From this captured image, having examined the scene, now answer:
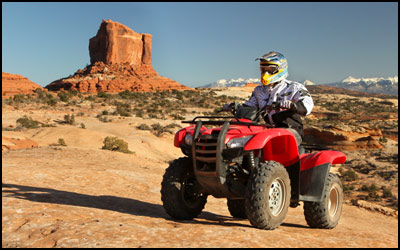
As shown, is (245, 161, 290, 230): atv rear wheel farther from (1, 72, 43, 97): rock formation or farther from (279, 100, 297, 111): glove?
(1, 72, 43, 97): rock formation

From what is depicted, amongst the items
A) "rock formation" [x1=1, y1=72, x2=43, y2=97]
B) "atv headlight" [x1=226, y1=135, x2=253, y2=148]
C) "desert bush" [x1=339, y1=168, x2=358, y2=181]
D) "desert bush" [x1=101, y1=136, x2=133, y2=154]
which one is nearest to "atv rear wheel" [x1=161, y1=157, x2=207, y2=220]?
"atv headlight" [x1=226, y1=135, x2=253, y2=148]

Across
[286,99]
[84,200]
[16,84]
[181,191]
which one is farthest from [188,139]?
[16,84]

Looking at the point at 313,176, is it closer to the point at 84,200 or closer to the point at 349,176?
the point at 84,200

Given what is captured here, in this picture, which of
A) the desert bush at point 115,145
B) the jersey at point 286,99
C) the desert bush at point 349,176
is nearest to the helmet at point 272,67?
the jersey at point 286,99

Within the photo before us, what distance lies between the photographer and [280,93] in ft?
19.2

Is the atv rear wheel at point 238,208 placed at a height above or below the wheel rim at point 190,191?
below

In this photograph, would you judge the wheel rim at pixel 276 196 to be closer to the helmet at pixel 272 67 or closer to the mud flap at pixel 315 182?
the mud flap at pixel 315 182

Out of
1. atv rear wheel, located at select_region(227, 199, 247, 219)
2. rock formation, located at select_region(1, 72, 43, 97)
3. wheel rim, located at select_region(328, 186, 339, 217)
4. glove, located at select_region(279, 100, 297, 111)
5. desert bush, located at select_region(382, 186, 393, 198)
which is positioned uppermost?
rock formation, located at select_region(1, 72, 43, 97)

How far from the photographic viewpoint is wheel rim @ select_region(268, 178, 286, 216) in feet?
16.1

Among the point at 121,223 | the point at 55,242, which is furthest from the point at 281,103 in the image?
the point at 55,242

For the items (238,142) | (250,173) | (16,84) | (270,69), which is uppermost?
(16,84)

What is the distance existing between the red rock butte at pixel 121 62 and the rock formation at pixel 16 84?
842 cm

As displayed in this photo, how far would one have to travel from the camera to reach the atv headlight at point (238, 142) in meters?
4.76

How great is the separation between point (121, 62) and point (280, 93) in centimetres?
10027
